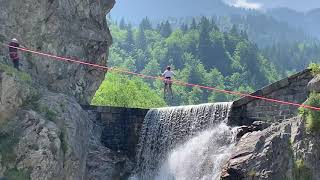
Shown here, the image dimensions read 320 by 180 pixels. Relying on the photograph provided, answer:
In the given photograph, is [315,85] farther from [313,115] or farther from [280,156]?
[280,156]

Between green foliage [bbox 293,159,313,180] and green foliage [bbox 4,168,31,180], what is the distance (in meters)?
9.03

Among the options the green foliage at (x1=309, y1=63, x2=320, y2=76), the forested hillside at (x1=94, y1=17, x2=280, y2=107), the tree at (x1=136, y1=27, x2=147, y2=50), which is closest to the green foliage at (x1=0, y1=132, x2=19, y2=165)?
the green foliage at (x1=309, y1=63, x2=320, y2=76)

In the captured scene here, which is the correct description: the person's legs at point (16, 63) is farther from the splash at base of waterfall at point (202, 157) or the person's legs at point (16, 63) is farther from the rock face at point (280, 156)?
the rock face at point (280, 156)

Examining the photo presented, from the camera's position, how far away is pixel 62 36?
82.9 feet

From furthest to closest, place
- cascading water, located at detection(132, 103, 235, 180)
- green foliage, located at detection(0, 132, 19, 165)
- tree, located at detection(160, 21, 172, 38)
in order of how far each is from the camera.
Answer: tree, located at detection(160, 21, 172, 38)
cascading water, located at detection(132, 103, 235, 180)
green foliage, located at detection(0, 132, 19, 165)

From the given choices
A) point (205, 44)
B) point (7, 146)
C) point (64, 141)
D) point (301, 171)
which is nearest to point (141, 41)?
point (205, 44)

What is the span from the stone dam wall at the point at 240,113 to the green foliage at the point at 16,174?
662cm

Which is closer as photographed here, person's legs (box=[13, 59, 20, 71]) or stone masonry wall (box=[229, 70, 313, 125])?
stone masonry wall (box=[229, 70, 313, 125])

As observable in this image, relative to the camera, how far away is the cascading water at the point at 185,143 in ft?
66.8

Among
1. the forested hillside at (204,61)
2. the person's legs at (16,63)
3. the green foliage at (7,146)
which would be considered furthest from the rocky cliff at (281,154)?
the forested hillside at (204,61)

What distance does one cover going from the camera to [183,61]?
477 feet

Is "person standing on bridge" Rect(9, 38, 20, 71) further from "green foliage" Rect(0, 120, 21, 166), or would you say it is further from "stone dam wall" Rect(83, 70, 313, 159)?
"stone dam wall" Rect(83, 70, 313, 159)

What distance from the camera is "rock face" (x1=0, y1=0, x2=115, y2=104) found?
22969 millimetres

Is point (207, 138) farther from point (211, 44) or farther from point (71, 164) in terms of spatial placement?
point (211, 44)
